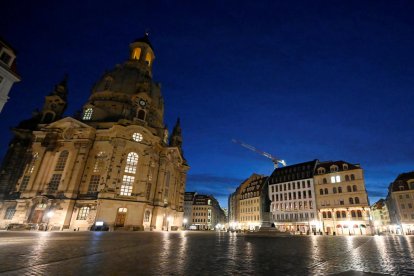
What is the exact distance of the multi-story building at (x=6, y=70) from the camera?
26.9 m

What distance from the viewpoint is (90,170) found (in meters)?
41.7

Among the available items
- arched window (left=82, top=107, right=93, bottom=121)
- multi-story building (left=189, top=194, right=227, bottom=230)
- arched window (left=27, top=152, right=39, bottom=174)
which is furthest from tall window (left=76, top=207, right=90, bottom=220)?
multi-story building (left=189, top=194, right=227, bottom=230)

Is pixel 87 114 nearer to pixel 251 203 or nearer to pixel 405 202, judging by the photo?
pixel 251 203

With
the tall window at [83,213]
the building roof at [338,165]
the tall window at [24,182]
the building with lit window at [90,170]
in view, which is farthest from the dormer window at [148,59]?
the building roof at [338,165]

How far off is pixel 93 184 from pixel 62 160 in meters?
7.74

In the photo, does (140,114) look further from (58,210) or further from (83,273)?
(83,273)

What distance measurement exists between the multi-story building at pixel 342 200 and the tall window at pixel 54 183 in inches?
2431

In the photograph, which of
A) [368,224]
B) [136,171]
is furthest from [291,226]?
[136,171]

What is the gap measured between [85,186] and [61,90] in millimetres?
26747

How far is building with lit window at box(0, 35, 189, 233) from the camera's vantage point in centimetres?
3750

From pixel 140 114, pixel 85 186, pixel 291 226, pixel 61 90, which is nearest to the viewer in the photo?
pixel 85 186

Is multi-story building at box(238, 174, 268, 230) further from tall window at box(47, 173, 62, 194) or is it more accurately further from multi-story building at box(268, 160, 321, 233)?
tall window at box(47, 173, 62, 194)

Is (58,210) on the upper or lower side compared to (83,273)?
upper

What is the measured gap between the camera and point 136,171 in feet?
140
